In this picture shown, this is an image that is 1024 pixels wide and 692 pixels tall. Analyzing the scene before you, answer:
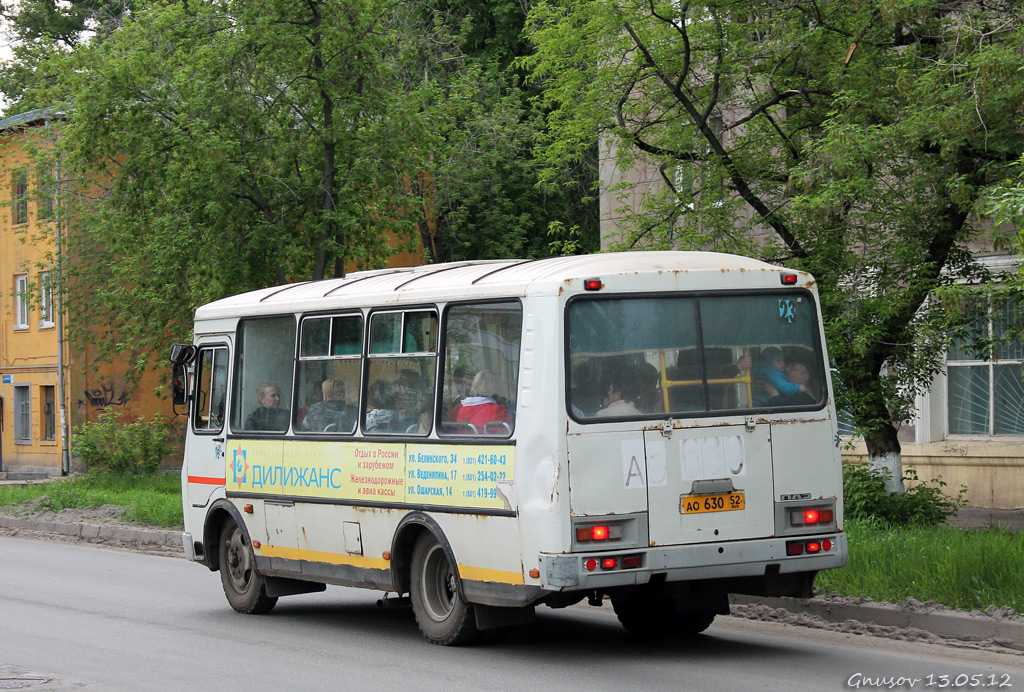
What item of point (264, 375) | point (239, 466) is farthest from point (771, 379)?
point (239, 466)

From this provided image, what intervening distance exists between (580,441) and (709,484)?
94 centimetres

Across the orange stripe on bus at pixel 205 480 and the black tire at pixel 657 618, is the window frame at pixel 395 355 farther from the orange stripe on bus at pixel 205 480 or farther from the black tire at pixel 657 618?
the orange stripe on bus at pixel 205 480

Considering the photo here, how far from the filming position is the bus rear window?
8.51m

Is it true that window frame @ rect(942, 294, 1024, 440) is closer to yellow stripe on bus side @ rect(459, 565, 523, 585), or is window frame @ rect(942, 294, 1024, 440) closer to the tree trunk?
the tree trunk

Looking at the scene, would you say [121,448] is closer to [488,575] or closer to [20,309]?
[20,309]

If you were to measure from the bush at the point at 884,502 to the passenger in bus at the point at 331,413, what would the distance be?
21.4 ft

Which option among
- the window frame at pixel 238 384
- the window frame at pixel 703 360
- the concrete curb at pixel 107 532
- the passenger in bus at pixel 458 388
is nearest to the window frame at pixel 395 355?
the passenger in bus at pixel 458 388

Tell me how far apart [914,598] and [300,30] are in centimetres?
1372

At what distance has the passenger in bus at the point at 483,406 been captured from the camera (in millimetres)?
8844

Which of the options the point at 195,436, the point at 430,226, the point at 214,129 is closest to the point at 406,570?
the point at 195,436

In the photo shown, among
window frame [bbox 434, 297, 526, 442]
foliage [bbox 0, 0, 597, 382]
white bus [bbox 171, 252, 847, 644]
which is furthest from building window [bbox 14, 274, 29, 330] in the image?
window frame [bbox 434, 297, 526, 442]

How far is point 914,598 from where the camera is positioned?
9.71m

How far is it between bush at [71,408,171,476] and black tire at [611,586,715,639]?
19.6 m

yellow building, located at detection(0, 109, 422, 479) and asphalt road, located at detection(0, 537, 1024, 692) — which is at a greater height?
yellow building, located at detection(0, 109, 422, 479)
